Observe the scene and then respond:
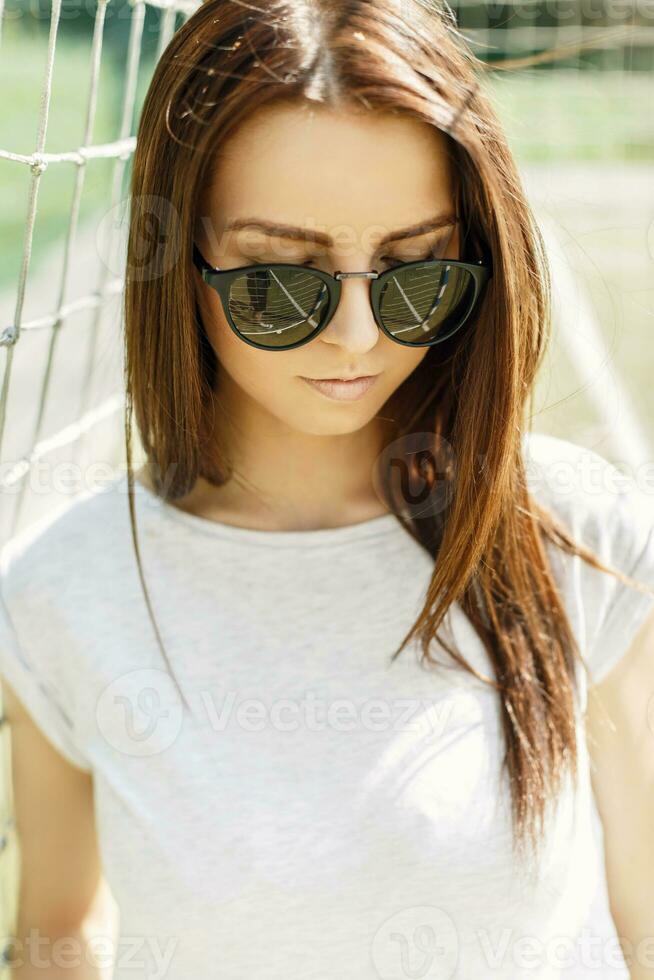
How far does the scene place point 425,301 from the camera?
852 mm

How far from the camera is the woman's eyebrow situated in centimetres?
82

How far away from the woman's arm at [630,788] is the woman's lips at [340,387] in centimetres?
35

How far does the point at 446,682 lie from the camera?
99 cm

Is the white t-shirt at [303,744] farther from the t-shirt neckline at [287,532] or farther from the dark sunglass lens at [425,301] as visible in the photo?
the dark sunglass lens at [425,301]

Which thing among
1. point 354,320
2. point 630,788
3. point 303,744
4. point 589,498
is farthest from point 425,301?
point 630,788

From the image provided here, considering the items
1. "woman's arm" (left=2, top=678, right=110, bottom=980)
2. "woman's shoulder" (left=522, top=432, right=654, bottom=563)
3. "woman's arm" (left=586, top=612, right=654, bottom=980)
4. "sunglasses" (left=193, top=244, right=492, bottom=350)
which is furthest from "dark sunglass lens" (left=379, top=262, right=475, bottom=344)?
"woman's arm" (left=2, top=678, right=110, bottom=980)

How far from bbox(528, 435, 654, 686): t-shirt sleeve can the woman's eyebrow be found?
0.30m

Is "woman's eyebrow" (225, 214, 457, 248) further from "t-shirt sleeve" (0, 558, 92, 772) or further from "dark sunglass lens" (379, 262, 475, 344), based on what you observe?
"t-shirt sleeve" (0, 558, 92, 772)

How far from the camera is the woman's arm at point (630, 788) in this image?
39.4 inches

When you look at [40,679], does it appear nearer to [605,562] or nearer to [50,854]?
[50,854]

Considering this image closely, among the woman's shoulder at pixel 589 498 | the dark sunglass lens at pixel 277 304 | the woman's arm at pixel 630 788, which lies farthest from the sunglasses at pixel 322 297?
the woman's arm at pixel 630 788

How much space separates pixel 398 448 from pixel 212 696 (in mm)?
301

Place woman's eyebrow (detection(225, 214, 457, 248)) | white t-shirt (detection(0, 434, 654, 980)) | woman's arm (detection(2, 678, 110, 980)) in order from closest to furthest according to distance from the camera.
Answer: woman's eyebrow (detection(225, 214, 457, 248)) < white t-shirt (detection(0, 434, 654, 980)) < woman's arm (detection(2, 678, 110, 980))

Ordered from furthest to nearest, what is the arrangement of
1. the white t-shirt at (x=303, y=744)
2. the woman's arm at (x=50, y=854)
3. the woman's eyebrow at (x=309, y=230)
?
the woman's arm at (x=50, y=854) → the white t-shirt at (x=303, y=744) → the woman's eyebrow at (x=309, y=230)
